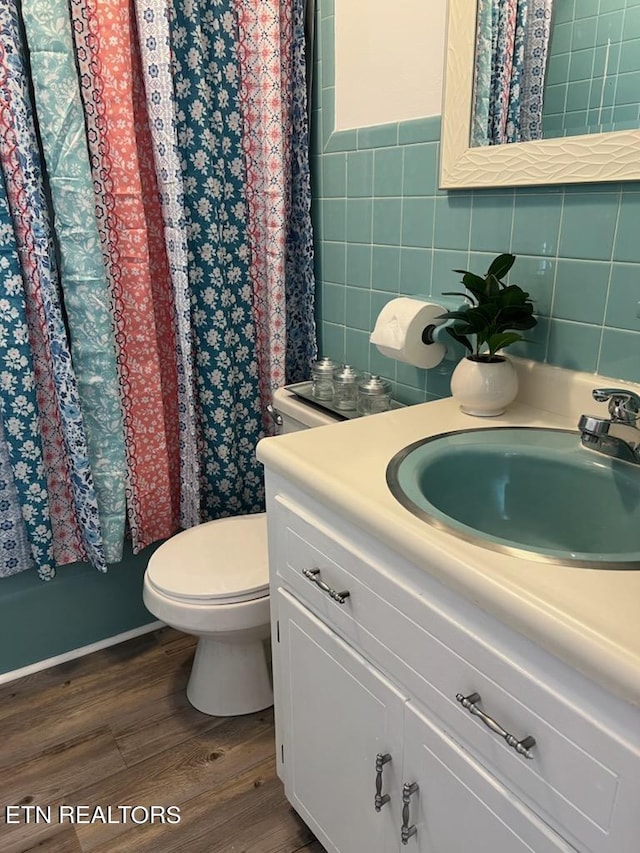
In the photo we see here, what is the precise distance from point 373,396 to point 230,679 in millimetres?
814

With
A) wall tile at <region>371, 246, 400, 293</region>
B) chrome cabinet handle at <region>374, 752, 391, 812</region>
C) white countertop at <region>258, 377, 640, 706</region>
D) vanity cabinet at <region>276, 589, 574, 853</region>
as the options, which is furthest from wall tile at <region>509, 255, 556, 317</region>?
chrome cabinet handle at <region>374, 752, 391, 812</region>

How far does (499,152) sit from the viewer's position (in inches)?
48.9

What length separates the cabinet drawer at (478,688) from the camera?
25.6 inches

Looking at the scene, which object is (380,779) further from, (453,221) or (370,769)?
(453,221)

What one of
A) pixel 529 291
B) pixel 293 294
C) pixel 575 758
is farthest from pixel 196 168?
pixel 575 758

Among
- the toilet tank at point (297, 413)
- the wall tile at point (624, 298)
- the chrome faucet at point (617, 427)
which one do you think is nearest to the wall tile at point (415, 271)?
the toilet tank at point (297, 413)

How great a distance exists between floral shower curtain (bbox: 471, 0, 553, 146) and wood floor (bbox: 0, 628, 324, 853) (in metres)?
1.48

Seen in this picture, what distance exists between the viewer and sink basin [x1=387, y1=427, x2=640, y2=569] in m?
1.02

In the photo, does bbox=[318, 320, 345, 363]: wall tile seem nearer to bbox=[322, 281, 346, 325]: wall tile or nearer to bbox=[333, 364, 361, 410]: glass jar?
bbox=[322, 281, 346, 325]: wall tile

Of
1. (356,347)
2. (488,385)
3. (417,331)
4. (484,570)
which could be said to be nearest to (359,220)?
(356,347)

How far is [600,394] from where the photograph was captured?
104 cm

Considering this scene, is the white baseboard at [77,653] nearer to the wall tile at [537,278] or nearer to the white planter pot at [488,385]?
the white planter pot at [488,385]

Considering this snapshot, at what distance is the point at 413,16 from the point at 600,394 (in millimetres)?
933

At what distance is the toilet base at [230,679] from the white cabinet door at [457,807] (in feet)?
2.54
